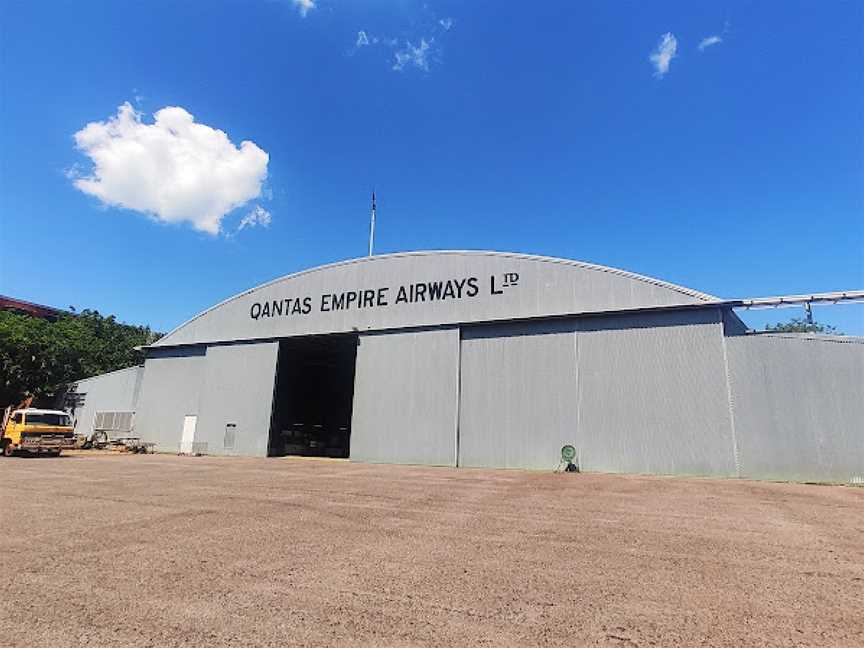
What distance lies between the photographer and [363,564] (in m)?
7.20

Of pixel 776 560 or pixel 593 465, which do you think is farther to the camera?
pixel 593 465

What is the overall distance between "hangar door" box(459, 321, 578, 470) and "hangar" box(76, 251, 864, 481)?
7cm

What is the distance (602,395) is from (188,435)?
26902 mm

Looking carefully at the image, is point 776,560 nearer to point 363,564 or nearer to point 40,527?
point 363,564

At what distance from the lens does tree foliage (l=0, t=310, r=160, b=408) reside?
129ft

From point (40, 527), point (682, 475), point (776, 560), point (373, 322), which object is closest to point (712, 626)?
point (776, 560)

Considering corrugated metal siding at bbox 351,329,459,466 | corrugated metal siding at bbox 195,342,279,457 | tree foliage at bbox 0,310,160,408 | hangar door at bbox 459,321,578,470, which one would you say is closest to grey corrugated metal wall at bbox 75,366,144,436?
tree foliage at bbox 0,310,160,408

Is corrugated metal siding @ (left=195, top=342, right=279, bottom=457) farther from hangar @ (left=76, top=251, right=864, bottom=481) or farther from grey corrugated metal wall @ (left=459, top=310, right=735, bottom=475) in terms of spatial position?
grey corrugated metal wall @ (left=459, top=310, right=735, bottom=475)

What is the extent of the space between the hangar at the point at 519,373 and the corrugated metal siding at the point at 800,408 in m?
0.05

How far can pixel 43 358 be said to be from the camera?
41781 mm

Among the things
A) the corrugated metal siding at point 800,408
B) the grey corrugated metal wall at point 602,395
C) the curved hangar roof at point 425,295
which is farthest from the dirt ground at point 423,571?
the curved hangar roof at point 425,295

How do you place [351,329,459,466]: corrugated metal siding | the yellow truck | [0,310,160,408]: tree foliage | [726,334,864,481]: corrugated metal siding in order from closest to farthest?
[726,334,864,481]: corrugated metal siding < [351,329,459,466]: corrugated metal siding < the yellow truck < [0,310,160,408]: tree foliage

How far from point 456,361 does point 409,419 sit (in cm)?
394

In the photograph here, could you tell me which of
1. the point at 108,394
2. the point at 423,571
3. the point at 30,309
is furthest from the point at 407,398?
the point at 30,309
